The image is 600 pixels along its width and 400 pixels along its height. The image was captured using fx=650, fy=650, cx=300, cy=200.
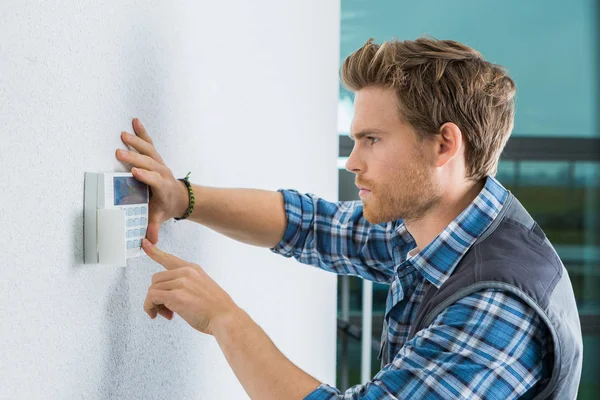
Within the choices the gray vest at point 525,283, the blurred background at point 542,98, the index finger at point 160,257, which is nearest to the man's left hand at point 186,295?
the index finger at point 160,257

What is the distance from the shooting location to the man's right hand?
0.80 m

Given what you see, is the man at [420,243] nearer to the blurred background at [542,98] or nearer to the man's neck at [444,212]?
the man's neck at [444,212]

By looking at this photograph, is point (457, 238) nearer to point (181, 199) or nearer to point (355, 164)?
point (355, 164)

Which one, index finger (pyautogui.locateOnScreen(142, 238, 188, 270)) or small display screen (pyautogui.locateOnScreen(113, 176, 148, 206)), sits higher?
small display screen (pyautogui.locateOnScreen(113, 176, 148, 206))

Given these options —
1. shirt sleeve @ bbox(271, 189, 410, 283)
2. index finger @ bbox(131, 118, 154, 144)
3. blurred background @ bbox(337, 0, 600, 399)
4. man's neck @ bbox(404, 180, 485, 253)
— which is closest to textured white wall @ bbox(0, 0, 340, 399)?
index finger @ bbox(131, 118, 154, 144)

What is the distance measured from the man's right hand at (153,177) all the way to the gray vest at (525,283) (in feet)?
1.24

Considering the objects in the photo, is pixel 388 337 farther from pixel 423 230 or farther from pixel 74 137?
pixel 74 137

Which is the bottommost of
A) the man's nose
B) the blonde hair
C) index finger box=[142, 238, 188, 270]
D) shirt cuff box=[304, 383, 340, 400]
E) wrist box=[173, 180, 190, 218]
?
shirt cuff box=[304, 383, 340, 400]

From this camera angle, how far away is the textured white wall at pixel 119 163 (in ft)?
1.90

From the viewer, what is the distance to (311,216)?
120 centimetres

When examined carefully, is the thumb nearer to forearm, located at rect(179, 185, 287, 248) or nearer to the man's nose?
forearm, located at rect(179, 185, 287, 248)

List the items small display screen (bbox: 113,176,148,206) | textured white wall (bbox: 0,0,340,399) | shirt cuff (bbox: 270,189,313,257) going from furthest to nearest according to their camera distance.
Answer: shirt cuff (bbox: 270,189,313,257) → small display screen (bbox: 113,176,148,206) → textured white wall (bbox: 0,0,340,399)

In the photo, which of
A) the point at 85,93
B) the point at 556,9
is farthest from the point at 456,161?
the point at 556,9

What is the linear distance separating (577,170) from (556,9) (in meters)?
0.76
